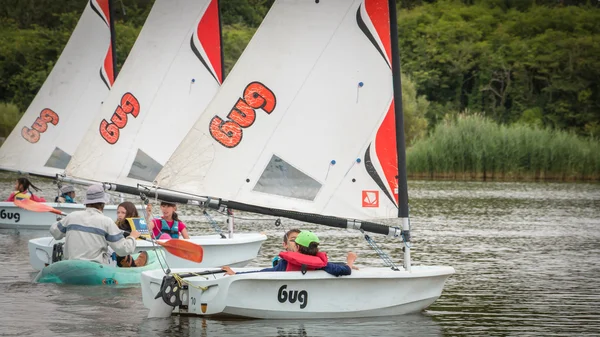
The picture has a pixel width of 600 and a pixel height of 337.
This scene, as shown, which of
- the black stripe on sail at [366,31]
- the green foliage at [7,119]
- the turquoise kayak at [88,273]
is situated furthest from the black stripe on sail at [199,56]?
the green foliage at [7,119]

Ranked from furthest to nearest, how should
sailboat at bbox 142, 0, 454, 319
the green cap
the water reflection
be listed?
sailboat at bbox 142, 0, 454, 319
the green cap
the water reflection

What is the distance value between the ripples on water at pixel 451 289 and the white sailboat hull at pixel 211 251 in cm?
52

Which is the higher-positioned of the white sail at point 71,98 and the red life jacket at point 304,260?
the white sail at point 71,98

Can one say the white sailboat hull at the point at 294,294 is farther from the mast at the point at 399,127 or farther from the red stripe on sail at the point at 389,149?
the red stripe on sail at the point at 389,149

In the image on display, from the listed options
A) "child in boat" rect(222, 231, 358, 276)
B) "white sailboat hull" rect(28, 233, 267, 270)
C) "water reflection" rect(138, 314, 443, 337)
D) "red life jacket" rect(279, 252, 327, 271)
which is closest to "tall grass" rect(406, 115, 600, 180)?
"white sailboat hull" rect(28, 233, 267, 270)

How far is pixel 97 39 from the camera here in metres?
26.4

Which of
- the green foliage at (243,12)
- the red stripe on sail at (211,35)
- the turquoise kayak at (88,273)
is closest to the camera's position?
the turquoise kayak at (88,273)

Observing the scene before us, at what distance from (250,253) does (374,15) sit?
6224 millimetres

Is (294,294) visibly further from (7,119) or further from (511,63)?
(511,63)

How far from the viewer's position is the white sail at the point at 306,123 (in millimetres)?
14211

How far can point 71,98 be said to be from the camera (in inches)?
1051

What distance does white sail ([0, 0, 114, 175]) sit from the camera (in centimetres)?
2628

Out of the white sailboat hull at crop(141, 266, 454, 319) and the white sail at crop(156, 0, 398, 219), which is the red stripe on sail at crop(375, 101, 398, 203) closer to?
the white sail at crop(156, 0, 398, 219)

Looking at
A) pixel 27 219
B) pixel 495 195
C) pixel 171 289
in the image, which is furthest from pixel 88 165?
pixel 495 195
